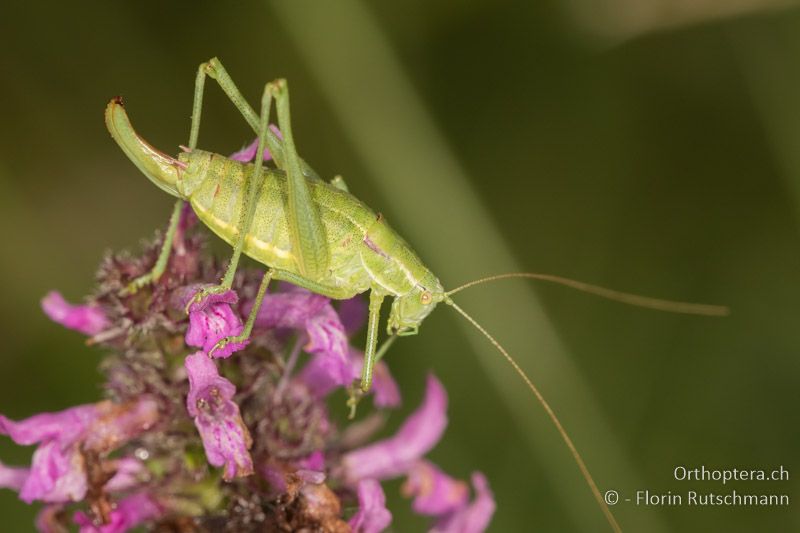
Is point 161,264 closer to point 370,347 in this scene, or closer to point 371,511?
point 370,347

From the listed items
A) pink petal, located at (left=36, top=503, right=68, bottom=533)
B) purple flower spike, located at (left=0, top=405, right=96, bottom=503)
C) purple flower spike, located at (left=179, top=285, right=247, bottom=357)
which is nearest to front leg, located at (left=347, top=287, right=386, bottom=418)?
purple flower spike, located at (left=179, top=285, right=247, bottom=357)

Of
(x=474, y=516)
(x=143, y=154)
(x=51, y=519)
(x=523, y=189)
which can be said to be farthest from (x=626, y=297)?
(x=523, y=189)

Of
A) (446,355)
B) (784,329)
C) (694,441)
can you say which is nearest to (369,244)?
(446,355)

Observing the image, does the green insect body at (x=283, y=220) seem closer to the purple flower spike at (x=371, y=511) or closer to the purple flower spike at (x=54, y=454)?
the purple flower spike at (x=371, y=511)

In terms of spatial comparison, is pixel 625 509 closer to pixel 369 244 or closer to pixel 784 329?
pixel 784 329

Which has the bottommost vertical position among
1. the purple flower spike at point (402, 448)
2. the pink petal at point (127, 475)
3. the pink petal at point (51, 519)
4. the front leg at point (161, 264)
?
the pink petal at point (51, 519)

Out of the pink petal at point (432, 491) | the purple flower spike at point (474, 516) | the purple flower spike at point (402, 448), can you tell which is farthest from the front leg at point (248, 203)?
the purple flower spike at point (474, 516)
